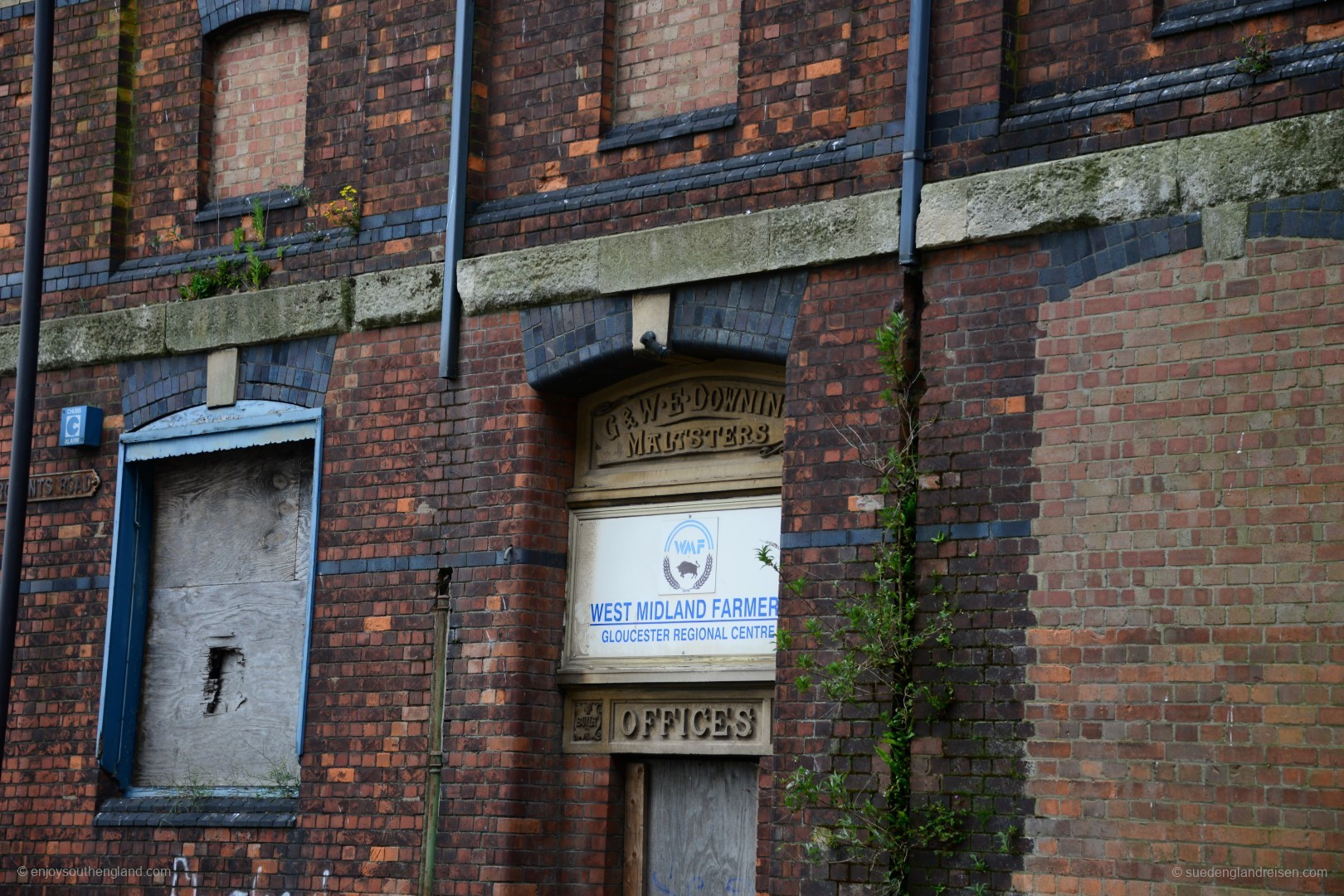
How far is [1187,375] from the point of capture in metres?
8.16

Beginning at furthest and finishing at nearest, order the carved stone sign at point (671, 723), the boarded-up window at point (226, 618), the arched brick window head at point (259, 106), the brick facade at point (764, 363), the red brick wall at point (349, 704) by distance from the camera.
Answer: the arched brick window head at point (259, 106) < the boarded-up window at point (226, 618) < the red brick wall at point (349, 704) < the carved stone sign at point (671, 723) < the brick facade at point (764, 363)

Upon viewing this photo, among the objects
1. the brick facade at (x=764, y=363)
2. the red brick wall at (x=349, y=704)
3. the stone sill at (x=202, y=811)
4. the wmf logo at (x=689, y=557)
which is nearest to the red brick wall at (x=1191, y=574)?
the brick facade at (x=764, y=363)

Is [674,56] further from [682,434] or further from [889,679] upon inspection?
[889,679]

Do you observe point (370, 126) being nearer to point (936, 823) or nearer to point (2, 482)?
point (2, 482)

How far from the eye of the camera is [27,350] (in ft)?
35.8

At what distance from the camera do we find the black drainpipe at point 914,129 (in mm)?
9031

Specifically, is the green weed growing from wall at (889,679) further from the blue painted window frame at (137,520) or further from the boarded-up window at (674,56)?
the blue painted window frame at (137,520)

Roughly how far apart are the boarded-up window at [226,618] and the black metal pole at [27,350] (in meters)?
1.18

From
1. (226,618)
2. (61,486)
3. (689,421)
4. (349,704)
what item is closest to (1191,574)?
(689,421)

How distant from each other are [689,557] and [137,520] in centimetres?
408

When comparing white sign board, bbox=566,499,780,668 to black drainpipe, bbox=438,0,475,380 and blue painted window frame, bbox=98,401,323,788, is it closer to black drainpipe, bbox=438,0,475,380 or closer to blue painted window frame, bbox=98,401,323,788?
black drainpipe, bbox=438,0,475,380

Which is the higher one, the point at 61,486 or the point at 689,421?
the point at 689,421

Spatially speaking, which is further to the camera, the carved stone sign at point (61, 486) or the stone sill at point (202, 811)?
the carved stone sign at point (61, 486)

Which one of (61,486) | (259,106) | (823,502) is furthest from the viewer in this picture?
(61,486)
